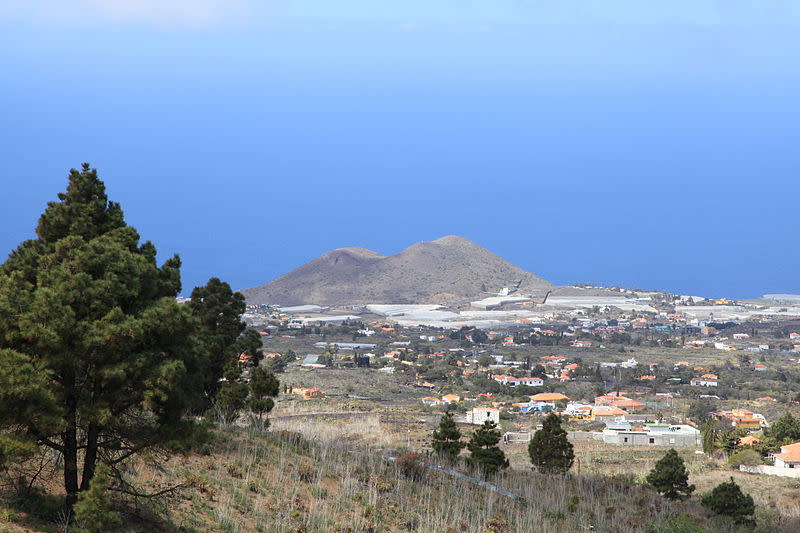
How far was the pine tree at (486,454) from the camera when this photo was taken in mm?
21469

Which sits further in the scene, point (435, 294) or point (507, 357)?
point (435, 294)

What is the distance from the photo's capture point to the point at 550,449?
24891 millimetres

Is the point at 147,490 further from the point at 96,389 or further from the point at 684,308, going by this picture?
the point at 684,308

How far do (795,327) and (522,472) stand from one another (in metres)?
96.3

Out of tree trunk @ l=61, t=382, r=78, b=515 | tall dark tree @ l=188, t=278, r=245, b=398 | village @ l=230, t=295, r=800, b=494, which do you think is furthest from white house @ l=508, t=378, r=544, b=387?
tree trunk @ l=61, t=382, r=78, b=515

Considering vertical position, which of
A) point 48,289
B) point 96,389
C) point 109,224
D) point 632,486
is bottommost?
point 632,486

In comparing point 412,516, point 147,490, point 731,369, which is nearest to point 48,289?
point 147,490

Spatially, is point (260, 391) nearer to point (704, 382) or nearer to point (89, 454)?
point (89, 454)

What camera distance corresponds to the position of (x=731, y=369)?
75.3 m

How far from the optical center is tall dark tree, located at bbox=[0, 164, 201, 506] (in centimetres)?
929

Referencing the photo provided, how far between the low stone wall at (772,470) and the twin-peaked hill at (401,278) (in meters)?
102

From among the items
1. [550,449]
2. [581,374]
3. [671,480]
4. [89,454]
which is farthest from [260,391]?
[581,374]

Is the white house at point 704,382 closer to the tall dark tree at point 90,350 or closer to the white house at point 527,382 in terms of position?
the white house at point 527,382

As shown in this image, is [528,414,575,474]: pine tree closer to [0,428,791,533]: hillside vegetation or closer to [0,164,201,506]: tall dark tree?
[0,428,791,533]: hillside vegetation
